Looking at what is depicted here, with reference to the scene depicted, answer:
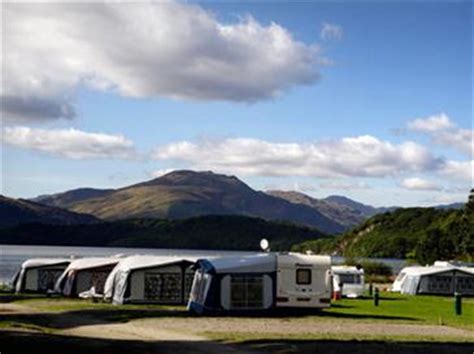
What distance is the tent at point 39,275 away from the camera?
2004 inches

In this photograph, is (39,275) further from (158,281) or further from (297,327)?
(297,327)

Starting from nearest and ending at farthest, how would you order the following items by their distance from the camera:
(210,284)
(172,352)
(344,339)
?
(172,352) → (344,339) → (210,284)

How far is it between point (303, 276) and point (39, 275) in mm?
23192

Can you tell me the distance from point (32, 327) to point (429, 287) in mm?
36407

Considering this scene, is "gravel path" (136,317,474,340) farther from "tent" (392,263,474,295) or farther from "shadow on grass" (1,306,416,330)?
"tent" (392,263,474,295)

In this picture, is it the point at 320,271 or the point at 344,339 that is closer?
the point at 344,339

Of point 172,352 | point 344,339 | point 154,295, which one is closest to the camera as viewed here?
point 172,352

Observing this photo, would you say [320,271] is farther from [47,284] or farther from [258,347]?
[47,284]

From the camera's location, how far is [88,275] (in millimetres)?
46031

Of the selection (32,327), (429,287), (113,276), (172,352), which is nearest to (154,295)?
(113,276)

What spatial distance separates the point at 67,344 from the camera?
19688 millimetres

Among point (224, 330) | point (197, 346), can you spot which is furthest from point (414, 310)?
point (197, 346)

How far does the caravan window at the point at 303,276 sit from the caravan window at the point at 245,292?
1676mm

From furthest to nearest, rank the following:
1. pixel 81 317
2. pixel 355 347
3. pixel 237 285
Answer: pixel 237 285, pixel 81 317, pixel 355 347
